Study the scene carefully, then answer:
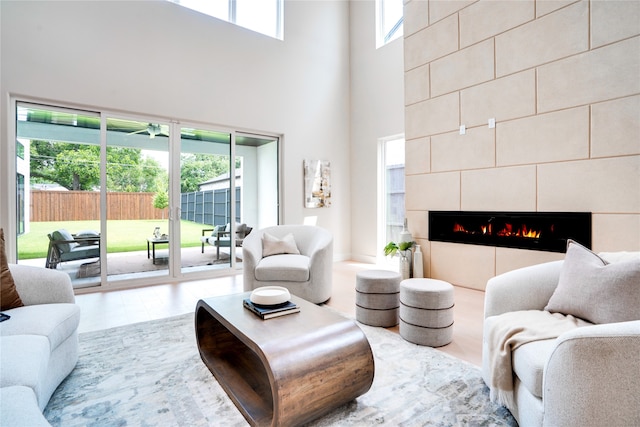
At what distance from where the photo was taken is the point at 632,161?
2.89 m

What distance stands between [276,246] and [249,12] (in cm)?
415

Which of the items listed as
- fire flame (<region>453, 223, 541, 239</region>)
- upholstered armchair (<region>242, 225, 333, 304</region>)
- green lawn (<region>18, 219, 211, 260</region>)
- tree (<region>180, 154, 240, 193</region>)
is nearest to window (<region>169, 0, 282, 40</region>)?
tree (<region>180, 154, 240, 193</region>)

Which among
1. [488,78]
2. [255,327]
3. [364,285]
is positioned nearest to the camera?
[255,327]

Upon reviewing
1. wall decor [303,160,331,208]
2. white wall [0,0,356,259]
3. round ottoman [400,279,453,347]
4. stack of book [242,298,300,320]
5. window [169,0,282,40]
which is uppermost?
window [169,0,282,40]

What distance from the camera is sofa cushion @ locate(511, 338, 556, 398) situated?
1.30 m

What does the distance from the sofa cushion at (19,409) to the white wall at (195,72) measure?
3.50 meters

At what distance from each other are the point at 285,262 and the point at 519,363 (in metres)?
2.47

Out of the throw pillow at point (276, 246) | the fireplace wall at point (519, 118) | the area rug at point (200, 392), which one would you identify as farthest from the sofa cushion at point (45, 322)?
the fireplace wall at point (519, 118)

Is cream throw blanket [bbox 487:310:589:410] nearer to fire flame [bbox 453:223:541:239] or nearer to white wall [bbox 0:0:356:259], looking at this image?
fire flame [bbox 453:223:541:239]

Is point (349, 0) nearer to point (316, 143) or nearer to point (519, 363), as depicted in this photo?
point (316, 143)

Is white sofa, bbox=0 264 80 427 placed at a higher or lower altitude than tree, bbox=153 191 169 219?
lower

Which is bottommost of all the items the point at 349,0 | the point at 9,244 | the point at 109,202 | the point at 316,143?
the point at 9,244

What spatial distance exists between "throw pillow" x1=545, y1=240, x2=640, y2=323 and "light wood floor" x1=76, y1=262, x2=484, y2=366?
79cm

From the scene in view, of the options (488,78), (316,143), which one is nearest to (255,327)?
(488,78)
